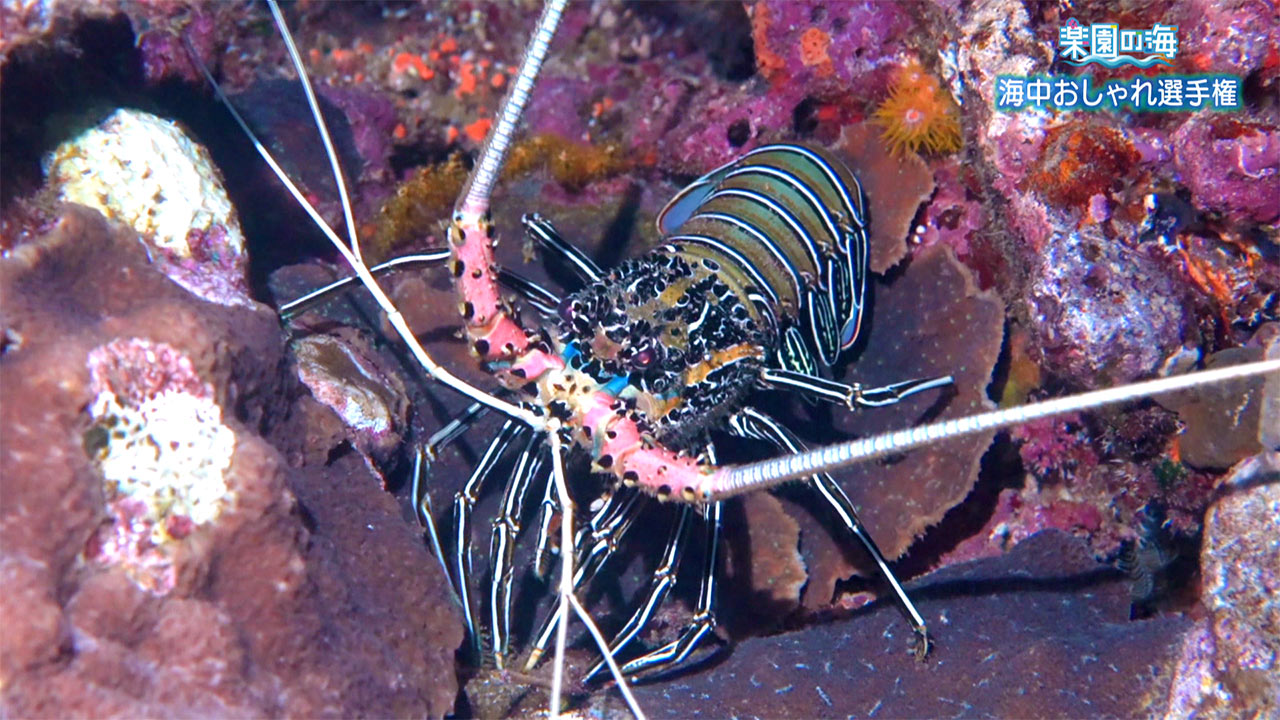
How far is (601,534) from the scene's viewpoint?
3045 millimetres

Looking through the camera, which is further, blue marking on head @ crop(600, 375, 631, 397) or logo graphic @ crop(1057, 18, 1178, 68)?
logo graphic @ crop(1057, 18, 1178, 68)

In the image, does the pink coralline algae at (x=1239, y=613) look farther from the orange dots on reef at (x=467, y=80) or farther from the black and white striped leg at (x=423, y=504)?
the orange dots on reef at (x=467, y=80)

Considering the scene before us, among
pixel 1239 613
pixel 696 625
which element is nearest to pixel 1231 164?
pixel 1239 613

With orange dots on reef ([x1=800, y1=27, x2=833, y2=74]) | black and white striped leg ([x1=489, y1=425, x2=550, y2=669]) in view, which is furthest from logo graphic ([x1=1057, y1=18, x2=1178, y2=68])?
black and white striped leg ([x1=489, y1=425, x2=550, y2=669])

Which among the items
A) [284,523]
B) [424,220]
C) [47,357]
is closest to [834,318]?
[424,220]

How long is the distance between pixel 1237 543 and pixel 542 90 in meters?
4.23

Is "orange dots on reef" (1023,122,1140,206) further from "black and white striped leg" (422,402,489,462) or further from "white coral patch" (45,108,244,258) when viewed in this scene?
"white coral patch" (45,108,244,258)

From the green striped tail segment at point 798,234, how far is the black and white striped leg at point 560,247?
0.47 m

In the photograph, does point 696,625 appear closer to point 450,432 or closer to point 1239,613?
point 450,432

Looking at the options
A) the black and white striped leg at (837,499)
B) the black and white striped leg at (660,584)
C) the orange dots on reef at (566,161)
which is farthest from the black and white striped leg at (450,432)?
the orange dots on reef at (566,161)

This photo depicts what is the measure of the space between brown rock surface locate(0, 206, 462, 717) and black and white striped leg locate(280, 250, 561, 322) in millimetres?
Result: 789

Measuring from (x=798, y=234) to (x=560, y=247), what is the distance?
1290 millimetres

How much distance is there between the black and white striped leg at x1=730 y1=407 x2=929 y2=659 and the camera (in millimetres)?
2998

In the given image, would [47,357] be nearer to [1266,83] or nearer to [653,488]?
[653,488]
